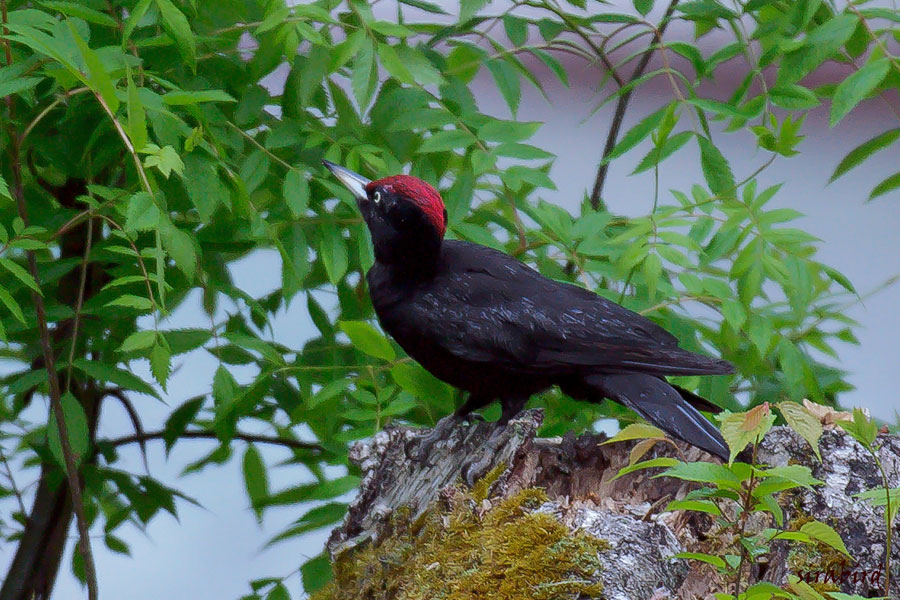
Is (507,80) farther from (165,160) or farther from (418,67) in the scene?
(165,160)

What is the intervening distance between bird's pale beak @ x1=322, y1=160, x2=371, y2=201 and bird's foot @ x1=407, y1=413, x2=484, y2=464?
43 cm

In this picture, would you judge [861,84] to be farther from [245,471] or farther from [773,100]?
[245,471]

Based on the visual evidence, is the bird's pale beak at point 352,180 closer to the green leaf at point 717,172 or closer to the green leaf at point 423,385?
the green leaf at point 423,385

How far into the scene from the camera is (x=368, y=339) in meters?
1.66

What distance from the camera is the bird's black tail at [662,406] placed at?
4.93ft

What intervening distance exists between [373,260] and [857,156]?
914 millimetres

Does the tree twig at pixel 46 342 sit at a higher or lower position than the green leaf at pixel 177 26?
lower

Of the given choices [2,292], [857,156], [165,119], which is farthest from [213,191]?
[857,156]

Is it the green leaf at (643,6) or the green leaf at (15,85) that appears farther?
the green leaf at (643,6)

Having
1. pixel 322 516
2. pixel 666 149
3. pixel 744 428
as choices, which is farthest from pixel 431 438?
pixel 744 428

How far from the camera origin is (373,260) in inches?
76.5

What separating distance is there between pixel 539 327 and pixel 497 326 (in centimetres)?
7

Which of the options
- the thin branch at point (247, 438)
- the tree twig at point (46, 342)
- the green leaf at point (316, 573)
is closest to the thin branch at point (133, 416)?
the thin branch at point (247, 438)

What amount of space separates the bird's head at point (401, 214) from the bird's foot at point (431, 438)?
11.6 inches
